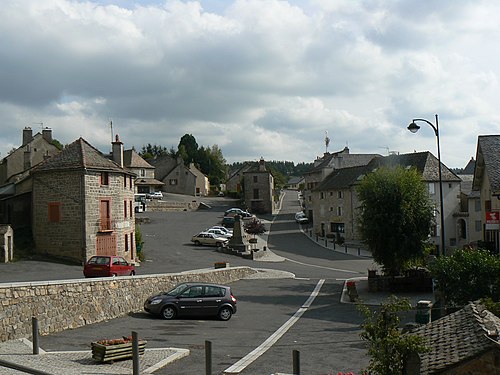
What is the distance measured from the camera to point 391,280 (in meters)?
32.6

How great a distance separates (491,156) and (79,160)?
25581 mm

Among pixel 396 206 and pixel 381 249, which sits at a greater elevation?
pixel 396 206

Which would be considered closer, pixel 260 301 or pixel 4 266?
pixel 260 301

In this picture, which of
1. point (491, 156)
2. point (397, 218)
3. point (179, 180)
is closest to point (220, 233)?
point (397, 218)

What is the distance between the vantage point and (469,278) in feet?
71.6

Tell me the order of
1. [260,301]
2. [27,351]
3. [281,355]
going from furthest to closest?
[260,301] → [281,355] → [27,351]

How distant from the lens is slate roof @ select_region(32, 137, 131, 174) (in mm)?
39312

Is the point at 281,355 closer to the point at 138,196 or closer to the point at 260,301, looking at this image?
the point at 260,301

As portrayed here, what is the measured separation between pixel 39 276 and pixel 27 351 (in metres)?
16.4

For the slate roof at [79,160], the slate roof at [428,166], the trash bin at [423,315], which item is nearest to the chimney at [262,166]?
the slate roof at [428,166]

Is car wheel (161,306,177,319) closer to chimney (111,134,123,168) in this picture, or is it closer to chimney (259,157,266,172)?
chimney (111,134,123,168)

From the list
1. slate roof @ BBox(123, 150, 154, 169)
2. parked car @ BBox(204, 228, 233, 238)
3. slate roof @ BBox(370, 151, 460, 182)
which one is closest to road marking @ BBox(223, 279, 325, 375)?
parked car @ BBox(204, 228, 233, 238)

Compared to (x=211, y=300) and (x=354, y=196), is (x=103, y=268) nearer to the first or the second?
(x=211, y=300)

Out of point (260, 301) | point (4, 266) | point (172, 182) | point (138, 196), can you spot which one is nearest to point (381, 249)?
point (260, 301)
